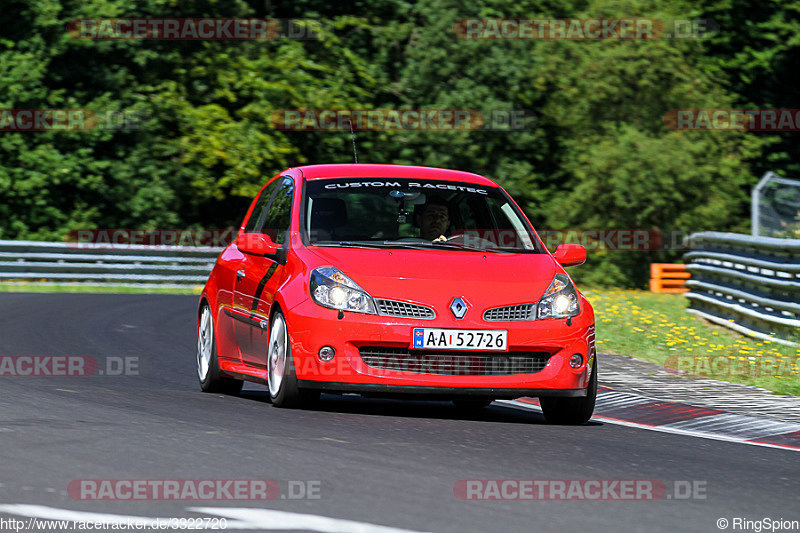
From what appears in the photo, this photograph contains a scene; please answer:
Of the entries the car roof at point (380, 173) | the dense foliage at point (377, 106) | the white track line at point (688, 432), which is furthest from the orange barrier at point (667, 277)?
the white track line at point (688, 432)

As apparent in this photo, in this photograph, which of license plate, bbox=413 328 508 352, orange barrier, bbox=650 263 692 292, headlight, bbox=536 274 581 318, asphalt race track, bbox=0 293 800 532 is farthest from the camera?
orange barrier, bbox=650 263 692 292

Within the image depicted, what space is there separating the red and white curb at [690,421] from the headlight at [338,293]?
6.39ft

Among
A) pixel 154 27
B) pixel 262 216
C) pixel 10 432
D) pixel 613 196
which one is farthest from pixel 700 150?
pixel 10 432

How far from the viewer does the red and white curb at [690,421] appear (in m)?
8.91

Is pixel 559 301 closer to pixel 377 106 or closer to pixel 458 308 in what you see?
pixel 458 308

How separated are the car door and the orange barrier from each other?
22710 millimetres

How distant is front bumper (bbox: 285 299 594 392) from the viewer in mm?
8820

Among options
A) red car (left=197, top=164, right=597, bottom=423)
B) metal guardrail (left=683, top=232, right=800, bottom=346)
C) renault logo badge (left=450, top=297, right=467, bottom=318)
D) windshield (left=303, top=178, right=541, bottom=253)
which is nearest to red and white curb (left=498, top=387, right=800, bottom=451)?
red car (left=197, top=164, right=597, bottom=423)

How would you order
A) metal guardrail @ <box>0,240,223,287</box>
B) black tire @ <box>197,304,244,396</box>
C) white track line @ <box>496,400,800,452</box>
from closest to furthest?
white track line @ <box>496,400,800,452</box>, black tire @ <box>197,304,244,396</box>, metal guardrail @ <box>0,240,223,287</box>

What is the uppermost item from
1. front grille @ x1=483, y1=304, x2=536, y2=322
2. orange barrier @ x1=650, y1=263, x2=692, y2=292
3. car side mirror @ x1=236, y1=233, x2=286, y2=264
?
car side mirror @ x1=236, y1=233, x2=286, y2=264

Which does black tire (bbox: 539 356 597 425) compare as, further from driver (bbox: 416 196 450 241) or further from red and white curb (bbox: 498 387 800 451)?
driver (bbox: 416 196 450 241)

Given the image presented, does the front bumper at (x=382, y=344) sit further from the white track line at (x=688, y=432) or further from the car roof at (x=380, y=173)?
the car roof at (x=380, y=173)

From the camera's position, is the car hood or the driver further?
the driver

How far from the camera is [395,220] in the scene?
32.7 ft
